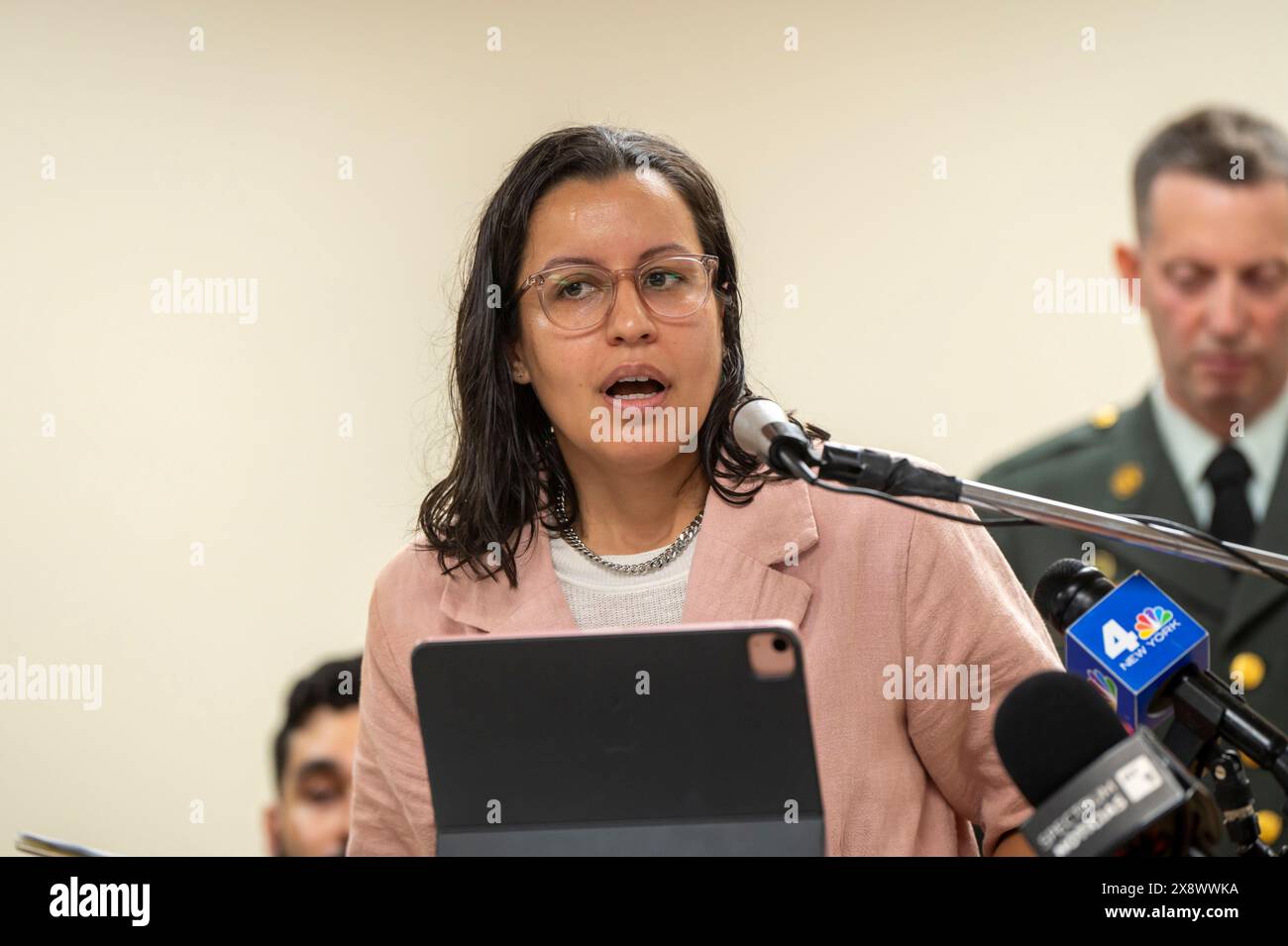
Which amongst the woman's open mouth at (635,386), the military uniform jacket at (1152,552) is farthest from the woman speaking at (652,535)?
the military uniform jacket at (1152,552)

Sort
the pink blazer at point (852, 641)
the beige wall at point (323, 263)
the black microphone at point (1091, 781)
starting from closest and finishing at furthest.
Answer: the black microphone at point (1091, 781), the pink blazer at point (852, 641), the beige wall at point (323, 263)

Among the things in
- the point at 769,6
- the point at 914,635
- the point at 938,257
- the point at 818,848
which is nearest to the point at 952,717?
the point at 914,635

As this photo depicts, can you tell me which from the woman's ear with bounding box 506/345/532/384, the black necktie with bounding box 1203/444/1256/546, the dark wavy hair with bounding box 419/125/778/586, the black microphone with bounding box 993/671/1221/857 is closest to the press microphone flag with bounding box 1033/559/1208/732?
the black microphone with bounding box 993/671/1221/857

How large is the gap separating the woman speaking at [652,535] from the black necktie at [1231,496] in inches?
41.0

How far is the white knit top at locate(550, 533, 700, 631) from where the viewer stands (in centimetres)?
164

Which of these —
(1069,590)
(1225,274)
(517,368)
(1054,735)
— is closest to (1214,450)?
(1225,274)

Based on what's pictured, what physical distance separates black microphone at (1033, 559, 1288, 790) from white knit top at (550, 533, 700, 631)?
592 millimetres

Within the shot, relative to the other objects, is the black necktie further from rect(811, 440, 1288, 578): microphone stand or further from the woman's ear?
rect(811, 440, 1288, 578): microphone stand

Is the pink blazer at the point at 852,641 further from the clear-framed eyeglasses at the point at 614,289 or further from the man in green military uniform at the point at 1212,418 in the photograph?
the man in green military uniform at the point at 1212,418

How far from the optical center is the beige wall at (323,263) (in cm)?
287

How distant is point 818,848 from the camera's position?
3.29 ft

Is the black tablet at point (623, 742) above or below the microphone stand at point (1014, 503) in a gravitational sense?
below

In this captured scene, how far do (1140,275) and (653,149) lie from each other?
1298 millimetres

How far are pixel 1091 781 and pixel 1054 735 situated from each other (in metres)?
0.06
